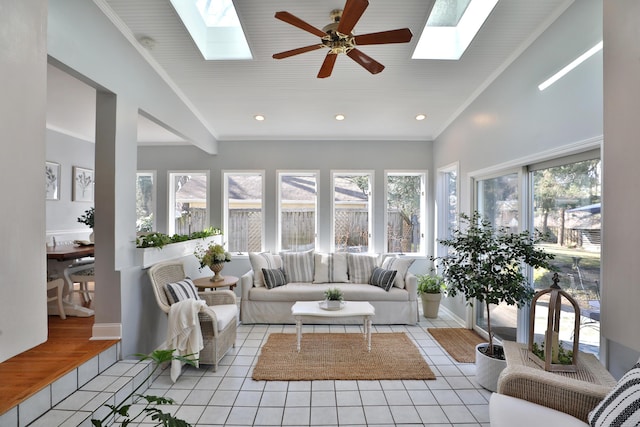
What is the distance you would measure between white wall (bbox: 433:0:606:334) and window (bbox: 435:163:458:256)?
0.78 m

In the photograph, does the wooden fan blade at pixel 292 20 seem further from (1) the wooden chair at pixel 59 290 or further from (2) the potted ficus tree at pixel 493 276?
(1) the wooden chair at pixel 59 290

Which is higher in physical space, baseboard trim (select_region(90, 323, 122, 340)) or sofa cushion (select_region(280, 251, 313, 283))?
sofa cushion (select_region(280, 251, 313, 283))

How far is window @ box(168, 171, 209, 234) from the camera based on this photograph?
5.69 metres

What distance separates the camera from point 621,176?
169cm

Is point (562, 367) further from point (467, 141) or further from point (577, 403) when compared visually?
point (467, 141)

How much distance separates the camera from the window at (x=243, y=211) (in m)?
5.64

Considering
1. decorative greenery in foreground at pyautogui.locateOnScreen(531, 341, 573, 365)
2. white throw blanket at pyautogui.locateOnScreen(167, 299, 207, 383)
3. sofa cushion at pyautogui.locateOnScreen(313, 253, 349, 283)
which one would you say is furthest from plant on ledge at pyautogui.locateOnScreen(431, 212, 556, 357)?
white throw blanket at pyautogui.locateOnScreen(167, 299, 207, 383)

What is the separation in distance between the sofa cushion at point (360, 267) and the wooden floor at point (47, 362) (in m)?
3.13

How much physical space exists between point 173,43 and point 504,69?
321 centimetres

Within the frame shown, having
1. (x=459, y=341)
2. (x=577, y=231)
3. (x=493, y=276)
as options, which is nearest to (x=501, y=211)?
(x=577, y=231)

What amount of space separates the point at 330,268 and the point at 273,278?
0.90 metres

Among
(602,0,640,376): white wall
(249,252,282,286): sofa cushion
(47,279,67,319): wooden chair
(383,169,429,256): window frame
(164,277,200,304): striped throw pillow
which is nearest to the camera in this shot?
(602,0,640,376): white wall

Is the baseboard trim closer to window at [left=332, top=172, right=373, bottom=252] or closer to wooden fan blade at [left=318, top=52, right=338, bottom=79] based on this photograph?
wooden fan blade at [left=318, top=52, right=338, bottom=79]

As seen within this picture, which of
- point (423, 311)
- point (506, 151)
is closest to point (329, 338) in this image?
point (423, 311)
